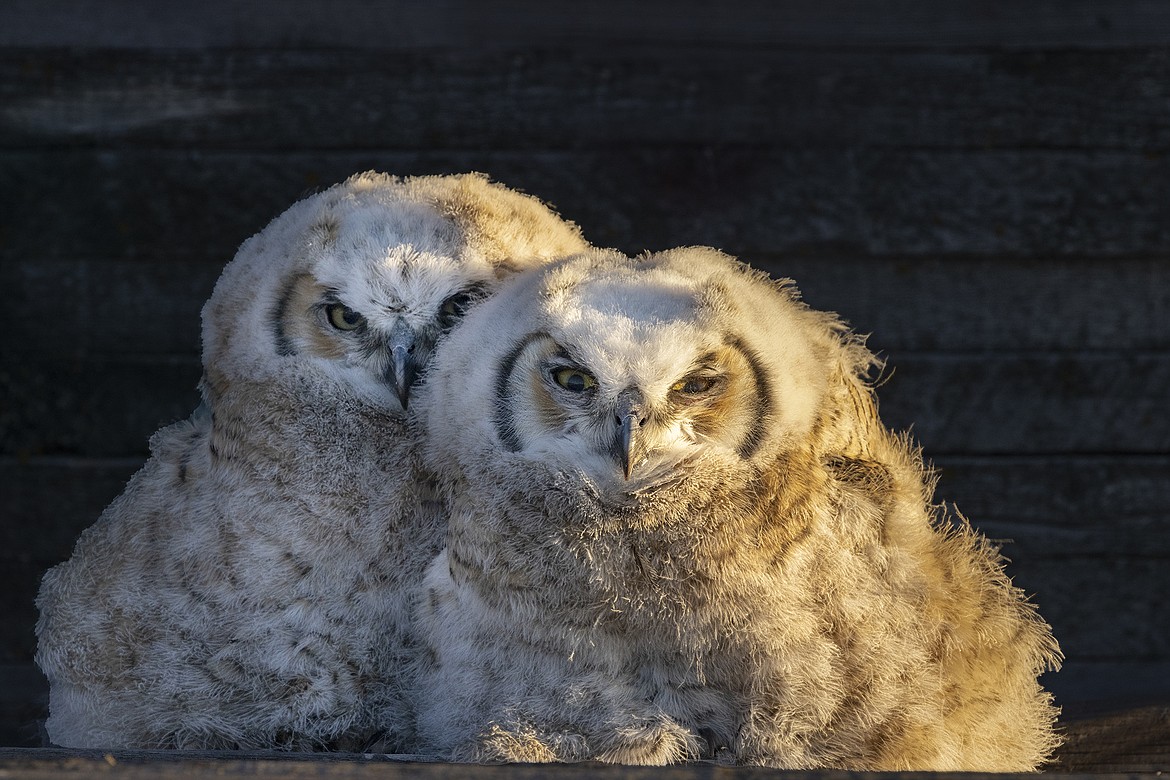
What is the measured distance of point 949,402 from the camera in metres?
2.68

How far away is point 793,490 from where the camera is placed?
1.43m

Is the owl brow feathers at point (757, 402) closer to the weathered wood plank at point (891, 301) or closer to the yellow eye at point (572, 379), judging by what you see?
the yellow eye at point (572, 379)

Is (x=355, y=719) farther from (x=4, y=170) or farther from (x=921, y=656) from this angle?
(x=4, y=170)

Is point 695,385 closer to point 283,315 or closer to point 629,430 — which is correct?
point 629,430

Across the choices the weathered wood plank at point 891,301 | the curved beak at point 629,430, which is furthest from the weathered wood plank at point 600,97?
the curved beak at point 629,430

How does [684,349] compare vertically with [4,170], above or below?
below

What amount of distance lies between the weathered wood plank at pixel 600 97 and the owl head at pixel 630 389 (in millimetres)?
1120

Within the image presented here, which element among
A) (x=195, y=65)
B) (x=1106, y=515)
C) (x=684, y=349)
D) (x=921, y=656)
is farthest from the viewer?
(x=1106, y=515)

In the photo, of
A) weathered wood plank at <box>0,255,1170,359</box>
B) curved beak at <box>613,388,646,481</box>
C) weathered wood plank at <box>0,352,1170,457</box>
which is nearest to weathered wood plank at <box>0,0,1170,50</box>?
weathered wood plank at <box>0,255,1170,359</box>

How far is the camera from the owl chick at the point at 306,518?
1575mm

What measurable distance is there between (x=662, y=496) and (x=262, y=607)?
0.64 metres

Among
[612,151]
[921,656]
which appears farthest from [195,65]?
[921,656]

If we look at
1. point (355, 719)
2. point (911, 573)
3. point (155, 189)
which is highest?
point (155, 189)

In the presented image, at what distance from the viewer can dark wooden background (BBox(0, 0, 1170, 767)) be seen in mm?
2527
